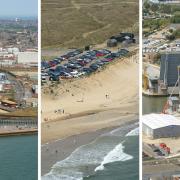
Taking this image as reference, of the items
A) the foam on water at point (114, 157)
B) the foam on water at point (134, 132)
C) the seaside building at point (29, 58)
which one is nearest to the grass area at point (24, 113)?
the seaside building at point (29, 58)

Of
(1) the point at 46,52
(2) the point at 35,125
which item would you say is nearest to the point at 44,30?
(1) the point at 46,52

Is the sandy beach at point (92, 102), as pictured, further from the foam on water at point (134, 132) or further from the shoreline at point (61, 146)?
the foam on water at point (134, 132)

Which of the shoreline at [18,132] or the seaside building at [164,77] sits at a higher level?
the seaside building at [164,77]

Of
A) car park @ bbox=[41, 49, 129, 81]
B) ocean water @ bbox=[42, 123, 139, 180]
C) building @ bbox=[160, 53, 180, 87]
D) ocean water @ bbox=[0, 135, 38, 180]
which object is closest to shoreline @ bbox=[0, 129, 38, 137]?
ocean water @ bbox=[0, 135, 38, 180]

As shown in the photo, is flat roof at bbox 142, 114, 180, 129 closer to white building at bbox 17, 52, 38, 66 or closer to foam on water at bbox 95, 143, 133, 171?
foam on water at bbox 95, 143, 133, 171

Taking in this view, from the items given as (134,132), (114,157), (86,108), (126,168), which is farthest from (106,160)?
(86,108)

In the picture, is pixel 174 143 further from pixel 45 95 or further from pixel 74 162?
pixel 45 95
